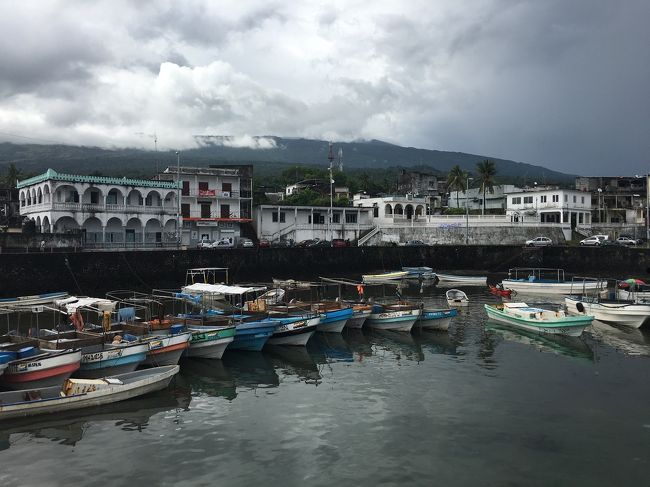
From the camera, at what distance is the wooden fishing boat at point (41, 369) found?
67.0 ft

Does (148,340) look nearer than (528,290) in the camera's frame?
Yes

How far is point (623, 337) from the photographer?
32750 millimetres

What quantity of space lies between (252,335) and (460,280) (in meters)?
39.4

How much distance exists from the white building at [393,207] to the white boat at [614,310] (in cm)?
4836

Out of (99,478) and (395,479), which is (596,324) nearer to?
(395,479)

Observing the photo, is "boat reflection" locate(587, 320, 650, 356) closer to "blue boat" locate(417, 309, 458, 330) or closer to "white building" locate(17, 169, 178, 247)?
"blue boat" locate(417, 309, 458, 330)

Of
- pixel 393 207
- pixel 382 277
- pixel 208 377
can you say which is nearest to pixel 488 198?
pixel 393 207

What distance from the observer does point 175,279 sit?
54.8 meters

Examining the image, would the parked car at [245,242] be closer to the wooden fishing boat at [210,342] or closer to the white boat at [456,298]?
the white boat at [456,298]

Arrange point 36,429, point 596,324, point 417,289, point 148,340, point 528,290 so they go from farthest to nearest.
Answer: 1. point 417,289
2. point 528,290
3. point 596,324
4. point 148,340
5. point 36,429

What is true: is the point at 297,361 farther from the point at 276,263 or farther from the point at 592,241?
the point at 592,241

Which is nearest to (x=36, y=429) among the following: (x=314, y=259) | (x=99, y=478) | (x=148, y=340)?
(x=99, y=478)

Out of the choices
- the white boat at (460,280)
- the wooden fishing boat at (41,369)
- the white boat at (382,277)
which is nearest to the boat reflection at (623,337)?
the white boat at (460,280)

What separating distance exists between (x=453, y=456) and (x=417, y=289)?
42.2 m
